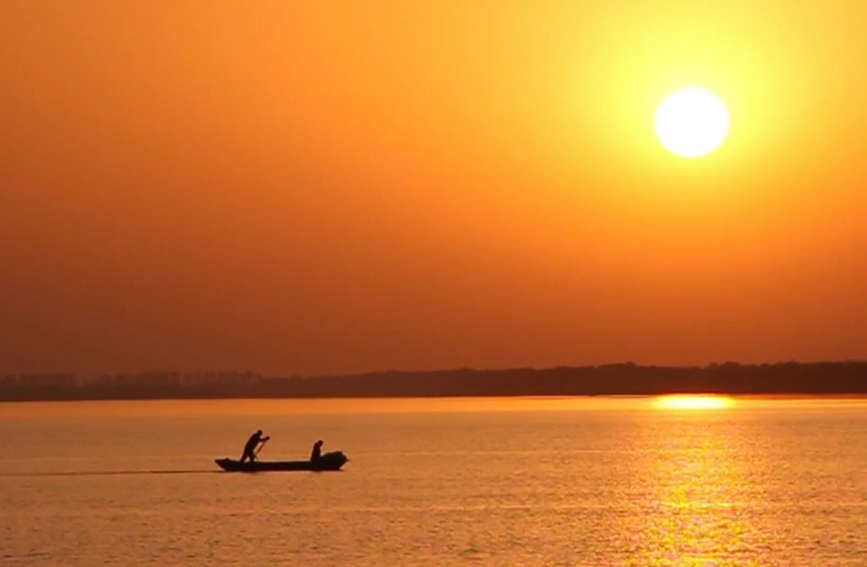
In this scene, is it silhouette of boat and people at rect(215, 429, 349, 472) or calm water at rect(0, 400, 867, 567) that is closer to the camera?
calm water at rect(0, 400, 867, 567)

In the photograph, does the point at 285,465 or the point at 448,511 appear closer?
the point at 448,511

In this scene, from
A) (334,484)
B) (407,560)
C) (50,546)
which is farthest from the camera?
(334,484)

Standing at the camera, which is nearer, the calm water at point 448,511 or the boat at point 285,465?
the calm water at point 448,511

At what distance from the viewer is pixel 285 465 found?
4176 inches

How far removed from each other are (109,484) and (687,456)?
56.0 m

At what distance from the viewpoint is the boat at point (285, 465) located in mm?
104562

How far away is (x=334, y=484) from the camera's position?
4055 inches

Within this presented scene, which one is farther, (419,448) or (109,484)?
(419,448)

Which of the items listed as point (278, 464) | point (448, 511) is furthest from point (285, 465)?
point (448, 511)

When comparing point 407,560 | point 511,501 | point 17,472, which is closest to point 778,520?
point 511,501

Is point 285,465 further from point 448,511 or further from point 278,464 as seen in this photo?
point 448,511

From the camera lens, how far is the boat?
104562 mm

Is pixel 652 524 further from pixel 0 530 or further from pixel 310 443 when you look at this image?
pixel 310 443

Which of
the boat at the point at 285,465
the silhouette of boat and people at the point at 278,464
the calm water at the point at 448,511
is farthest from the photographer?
the boat at the point at 285,465
